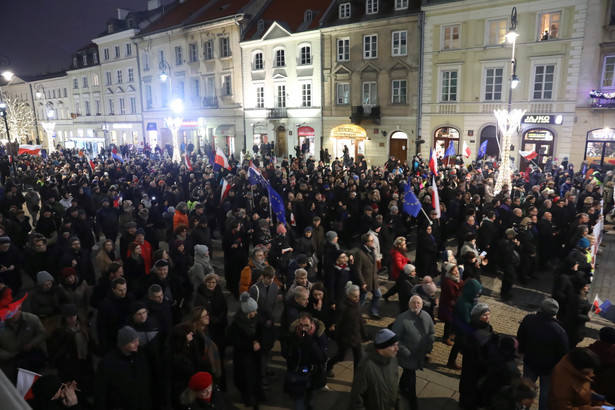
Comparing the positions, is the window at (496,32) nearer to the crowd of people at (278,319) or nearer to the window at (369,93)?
the window at (369,93)

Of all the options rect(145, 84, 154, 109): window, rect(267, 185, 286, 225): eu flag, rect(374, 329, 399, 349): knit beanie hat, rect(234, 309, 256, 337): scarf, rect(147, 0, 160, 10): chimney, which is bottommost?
rect(234, 309, 256, 337): scarf

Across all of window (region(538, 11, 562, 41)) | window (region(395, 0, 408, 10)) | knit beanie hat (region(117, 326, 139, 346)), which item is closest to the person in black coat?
knit beanie hat (region(117, 326, 139, 346))

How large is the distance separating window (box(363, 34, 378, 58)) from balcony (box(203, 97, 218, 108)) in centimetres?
1564

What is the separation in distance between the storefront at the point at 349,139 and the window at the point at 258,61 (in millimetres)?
9805

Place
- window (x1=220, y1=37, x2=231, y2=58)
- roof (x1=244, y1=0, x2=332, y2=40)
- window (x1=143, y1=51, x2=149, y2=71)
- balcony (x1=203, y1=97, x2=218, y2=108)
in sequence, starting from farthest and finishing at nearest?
window (x1=143, y1=51, x2=149, y2=71) < balcony (x1=203, y1=97, x2=218, y2=108) < window (x1=220, y1=37, x2=231, y2=58) < roof (x1=244, y1=0, x2=332, y2=40)

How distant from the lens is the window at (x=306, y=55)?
32875 millimetres

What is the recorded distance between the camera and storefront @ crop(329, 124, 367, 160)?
27750 mm

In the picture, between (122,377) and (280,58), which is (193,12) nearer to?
(280,58)

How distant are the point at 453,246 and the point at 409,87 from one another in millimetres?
17710

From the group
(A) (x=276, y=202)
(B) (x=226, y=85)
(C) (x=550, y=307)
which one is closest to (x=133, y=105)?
(B) (x=226, y=85)

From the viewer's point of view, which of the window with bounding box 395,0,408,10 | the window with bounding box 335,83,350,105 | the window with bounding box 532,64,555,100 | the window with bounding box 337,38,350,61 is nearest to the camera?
the window with bounding box 532,64,555,100

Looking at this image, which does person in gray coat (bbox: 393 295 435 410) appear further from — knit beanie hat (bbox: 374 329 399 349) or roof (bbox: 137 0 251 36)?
roof (bbox: 137 0 251 36)

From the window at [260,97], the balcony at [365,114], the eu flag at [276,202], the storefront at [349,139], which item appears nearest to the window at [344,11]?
the balcony at [365,114]

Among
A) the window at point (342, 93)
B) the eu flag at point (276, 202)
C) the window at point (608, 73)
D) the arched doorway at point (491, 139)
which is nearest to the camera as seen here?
the eu flag at point (276, 202)
